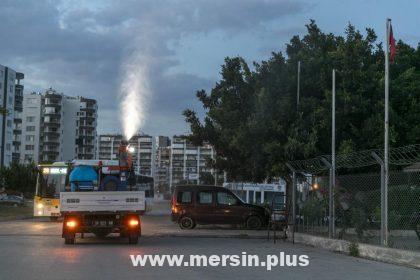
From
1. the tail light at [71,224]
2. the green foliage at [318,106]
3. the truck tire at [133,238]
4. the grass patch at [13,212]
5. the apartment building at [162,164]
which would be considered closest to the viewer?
the tail light at [71,224]

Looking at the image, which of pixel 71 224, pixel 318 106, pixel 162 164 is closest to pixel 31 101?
pixel 162 164

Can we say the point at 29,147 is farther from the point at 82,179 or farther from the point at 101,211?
the point at 101,211

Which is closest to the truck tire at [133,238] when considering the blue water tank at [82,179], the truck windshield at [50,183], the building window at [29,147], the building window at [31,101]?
the blue water tank at [82,179]

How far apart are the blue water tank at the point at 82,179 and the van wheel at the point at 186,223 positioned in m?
8.12

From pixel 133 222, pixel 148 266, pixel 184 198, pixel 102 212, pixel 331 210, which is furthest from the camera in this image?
pixel 184 198

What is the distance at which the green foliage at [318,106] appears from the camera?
23.5 metres

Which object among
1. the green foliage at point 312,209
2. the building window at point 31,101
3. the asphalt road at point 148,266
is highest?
the building window at point 31,101

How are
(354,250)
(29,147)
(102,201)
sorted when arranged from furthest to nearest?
(29,147)
(102,201)
(354,250)

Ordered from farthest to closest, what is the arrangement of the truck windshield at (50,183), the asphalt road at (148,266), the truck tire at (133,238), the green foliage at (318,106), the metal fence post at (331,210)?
the truck windshield at (50,183), the green foliage at (318,106), the truck tire at (133,238), the metal fence post at (331,210), the asphalt road at (148,266)

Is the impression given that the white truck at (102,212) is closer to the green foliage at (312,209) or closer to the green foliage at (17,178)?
the green foliage at (312,209)

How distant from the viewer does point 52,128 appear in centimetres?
15650

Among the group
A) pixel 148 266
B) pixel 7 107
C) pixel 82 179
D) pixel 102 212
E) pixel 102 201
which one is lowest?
pixel 148 266

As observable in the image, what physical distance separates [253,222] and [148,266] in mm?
15066

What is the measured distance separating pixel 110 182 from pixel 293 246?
6215 millimetres
